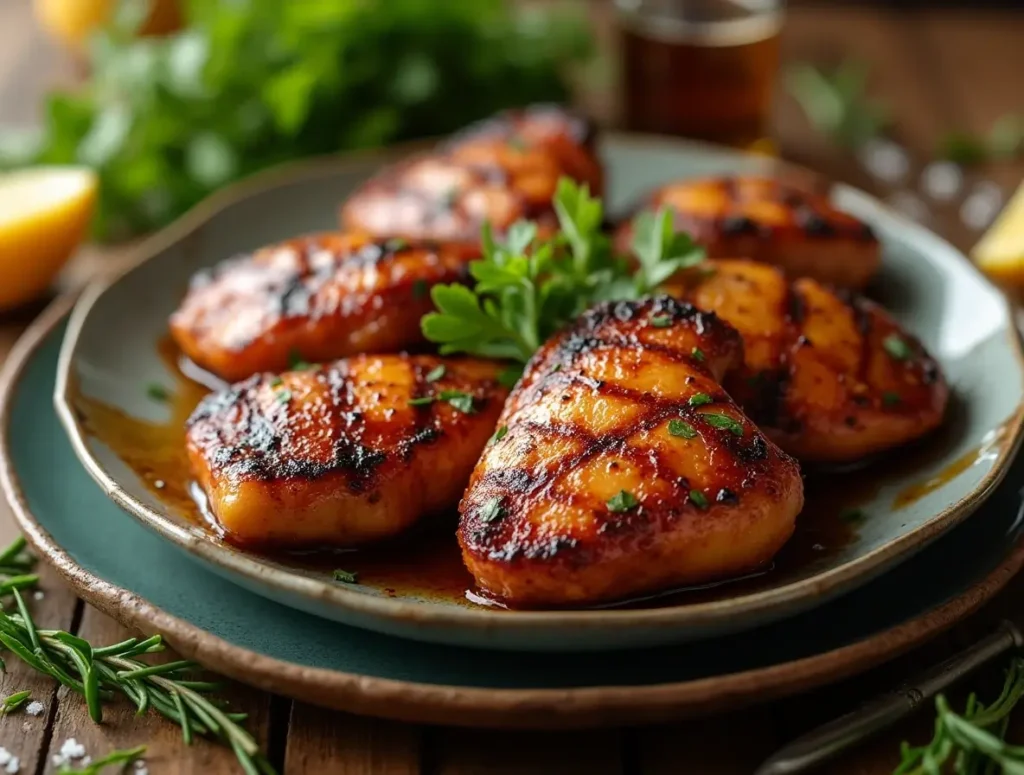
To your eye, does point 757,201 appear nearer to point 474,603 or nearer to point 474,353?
point 474,353

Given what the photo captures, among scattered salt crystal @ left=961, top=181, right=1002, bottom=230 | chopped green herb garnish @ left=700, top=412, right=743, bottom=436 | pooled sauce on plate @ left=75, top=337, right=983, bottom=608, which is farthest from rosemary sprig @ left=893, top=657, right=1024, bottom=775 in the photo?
scattered salt crystal @ left=961, top=181, right=1002, bottom=230

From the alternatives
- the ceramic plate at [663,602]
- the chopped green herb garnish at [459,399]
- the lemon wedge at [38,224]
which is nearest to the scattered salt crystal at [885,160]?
the ceramic plate at [663,602]

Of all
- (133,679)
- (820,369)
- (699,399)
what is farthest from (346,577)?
(820,369)

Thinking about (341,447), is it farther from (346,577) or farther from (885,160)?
(885,160)

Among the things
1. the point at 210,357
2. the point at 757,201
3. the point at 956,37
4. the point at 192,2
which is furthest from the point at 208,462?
the point at 956,37

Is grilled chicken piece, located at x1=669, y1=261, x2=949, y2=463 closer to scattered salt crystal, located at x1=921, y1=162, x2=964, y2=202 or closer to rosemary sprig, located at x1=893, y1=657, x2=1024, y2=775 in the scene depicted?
rosemary sprig, located at x1=893, y1=657, x2=1024, y2=775

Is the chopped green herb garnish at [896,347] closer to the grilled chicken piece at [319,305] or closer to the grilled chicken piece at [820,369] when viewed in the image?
the grilled chicken piece at [820,369]
